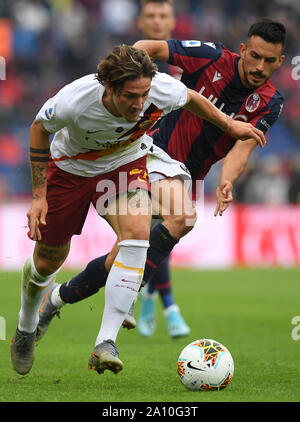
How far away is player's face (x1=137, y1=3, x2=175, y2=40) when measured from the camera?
7680 millimetres

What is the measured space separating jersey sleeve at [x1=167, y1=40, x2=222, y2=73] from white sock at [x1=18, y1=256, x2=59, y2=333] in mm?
1819

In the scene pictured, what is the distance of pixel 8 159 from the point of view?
17.7 metres

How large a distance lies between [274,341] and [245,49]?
8.70ft

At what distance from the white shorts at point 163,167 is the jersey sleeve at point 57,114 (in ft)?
4.15

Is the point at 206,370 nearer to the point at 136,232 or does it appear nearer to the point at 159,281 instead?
the point at 136,232

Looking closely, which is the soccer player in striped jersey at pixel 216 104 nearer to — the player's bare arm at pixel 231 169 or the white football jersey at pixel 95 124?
the player's bare arm at pixel 231 169

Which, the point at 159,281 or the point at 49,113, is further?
the point at 159,281

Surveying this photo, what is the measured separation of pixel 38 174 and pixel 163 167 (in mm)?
1258

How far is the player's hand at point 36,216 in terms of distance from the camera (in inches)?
191

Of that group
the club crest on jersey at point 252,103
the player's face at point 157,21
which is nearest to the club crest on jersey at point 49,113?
the club crest on jersey at point 252,103

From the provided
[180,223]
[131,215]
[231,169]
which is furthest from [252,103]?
[131,215]

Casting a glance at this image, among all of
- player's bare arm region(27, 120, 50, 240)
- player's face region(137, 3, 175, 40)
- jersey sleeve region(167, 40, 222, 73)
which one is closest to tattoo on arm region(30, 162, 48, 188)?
player's bare arm region(27, 120, 50, 240)

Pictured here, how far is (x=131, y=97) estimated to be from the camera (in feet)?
14.9
